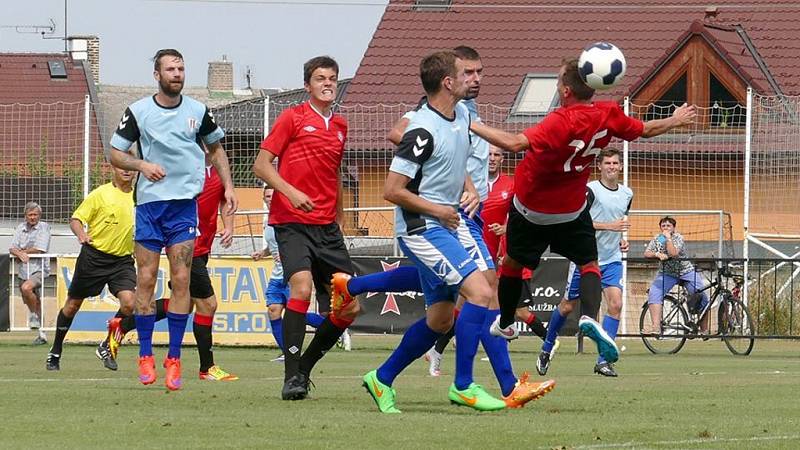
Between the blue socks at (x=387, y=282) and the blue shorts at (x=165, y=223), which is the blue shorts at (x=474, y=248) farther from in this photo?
the blue shorts at (x=165, y=223)

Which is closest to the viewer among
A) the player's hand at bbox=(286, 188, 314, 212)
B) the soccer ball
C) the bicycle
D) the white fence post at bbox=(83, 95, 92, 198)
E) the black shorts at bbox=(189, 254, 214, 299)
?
the player's hand at bbox=(286, 188, 314, 212)

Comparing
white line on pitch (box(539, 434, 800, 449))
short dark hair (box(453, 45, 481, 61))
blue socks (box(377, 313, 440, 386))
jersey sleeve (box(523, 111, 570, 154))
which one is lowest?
white line on pitch (box(539, 434, 800, 449))

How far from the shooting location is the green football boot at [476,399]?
9.53 m

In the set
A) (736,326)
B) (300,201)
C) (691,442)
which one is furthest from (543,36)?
(691,442)

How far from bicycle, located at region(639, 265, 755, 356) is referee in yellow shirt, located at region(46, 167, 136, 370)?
7084mm

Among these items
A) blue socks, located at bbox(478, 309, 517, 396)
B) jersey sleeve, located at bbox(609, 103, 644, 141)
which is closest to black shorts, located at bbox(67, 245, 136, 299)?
blue socks, located at bbox(478, 309, 517, 396)

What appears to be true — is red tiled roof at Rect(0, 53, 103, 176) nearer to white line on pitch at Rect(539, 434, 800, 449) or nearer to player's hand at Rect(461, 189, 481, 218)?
player's hand at Rect(461, 189, 481, 218)

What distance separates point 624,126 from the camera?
403 inches

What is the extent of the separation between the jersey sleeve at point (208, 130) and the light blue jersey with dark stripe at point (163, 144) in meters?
0.14

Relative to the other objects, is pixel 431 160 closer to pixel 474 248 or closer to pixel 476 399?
pixel 474 248

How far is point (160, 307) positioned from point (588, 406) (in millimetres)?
7174

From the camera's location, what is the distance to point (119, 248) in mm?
16922

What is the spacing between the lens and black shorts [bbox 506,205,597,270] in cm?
1103

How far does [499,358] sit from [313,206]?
5.73 feet
